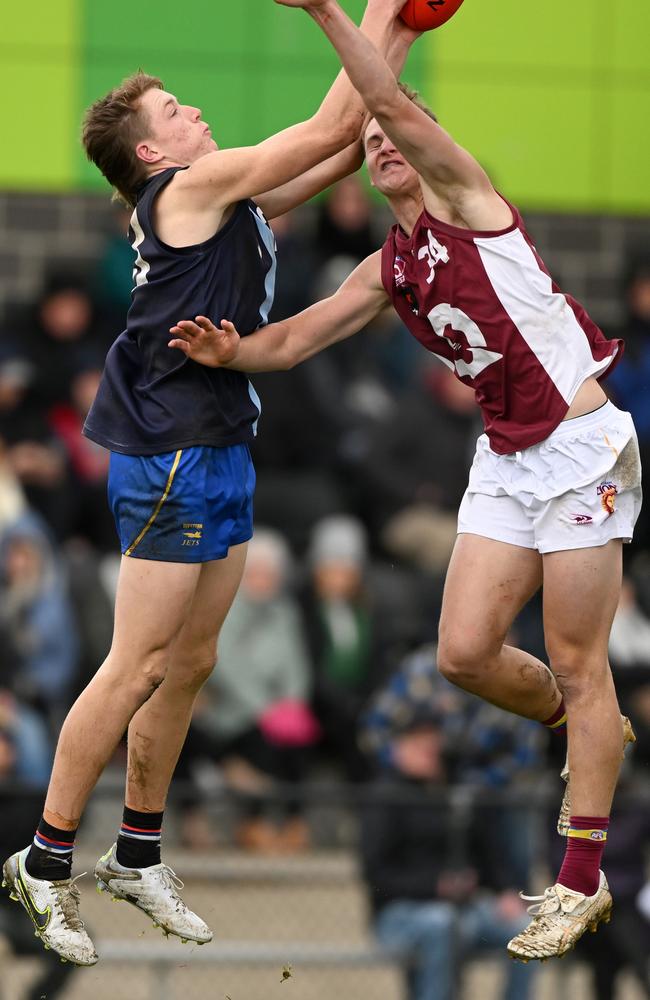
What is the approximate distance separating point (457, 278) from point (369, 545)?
584cm

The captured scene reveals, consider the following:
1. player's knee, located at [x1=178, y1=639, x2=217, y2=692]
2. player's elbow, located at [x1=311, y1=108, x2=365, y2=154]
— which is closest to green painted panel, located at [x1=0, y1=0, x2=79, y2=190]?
player's elbow, located at [x1=311, y1=108, x2=365, y2=154]

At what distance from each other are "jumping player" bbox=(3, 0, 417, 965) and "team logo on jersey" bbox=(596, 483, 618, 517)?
3.79 feet

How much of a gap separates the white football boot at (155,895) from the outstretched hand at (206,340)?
172 centimetres

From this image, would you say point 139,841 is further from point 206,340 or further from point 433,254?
point 433,254

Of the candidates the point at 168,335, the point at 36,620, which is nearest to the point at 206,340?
the point at 168,335

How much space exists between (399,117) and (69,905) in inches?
106

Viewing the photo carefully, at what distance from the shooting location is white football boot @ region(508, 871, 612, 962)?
211 inches

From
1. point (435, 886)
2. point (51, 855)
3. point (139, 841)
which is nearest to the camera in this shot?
point (51, 855)

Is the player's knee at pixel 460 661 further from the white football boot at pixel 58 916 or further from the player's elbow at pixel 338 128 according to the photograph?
the player's elbow at pixel 338 128

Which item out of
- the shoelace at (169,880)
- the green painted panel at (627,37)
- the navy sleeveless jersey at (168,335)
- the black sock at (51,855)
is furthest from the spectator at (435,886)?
the green painted panel at (627,37)

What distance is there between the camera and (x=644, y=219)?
Answer: 1326 centimetres

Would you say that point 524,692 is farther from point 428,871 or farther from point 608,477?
point 428,871

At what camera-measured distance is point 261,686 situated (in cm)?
1010

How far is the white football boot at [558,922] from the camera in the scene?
5.35m
